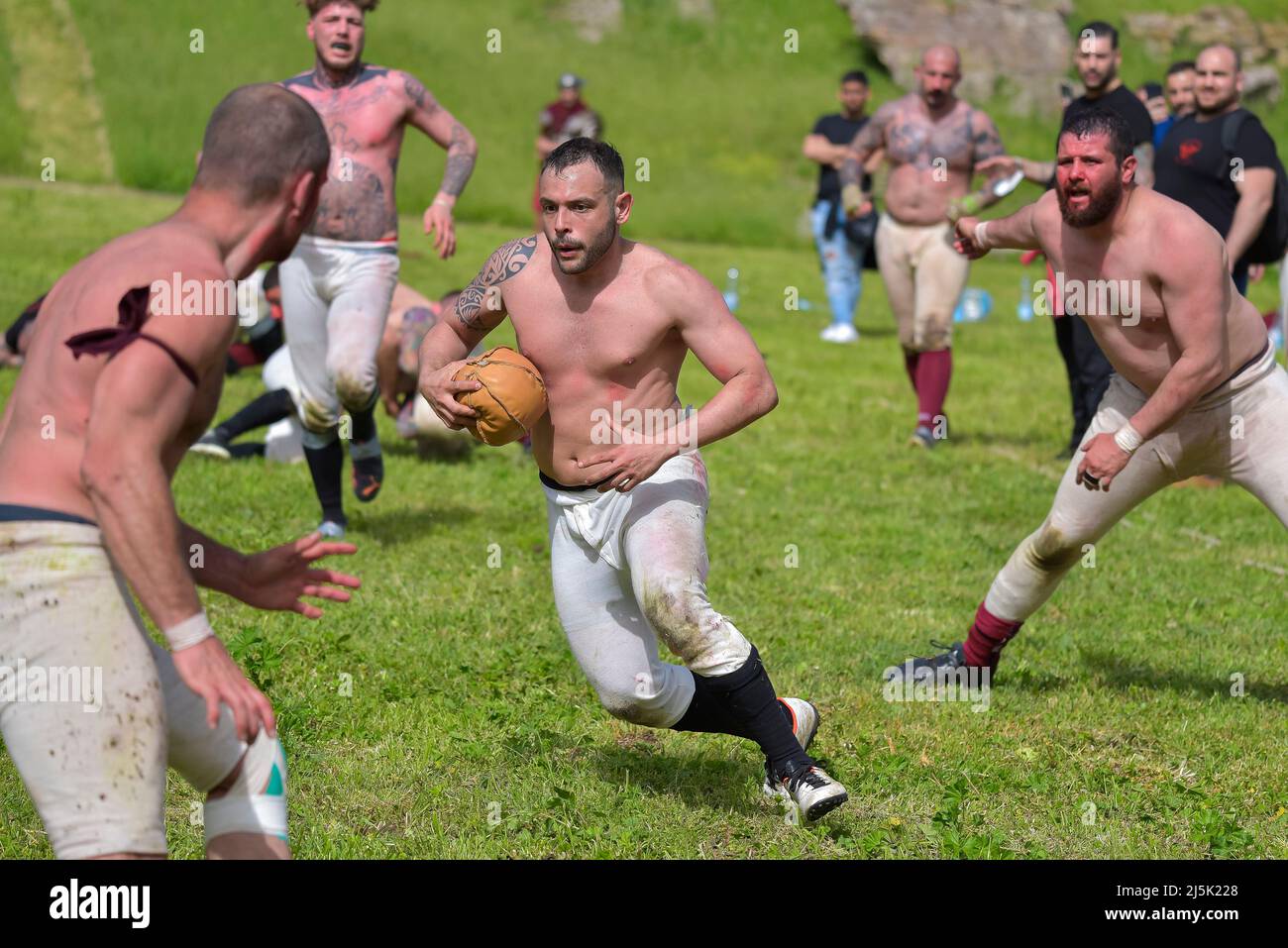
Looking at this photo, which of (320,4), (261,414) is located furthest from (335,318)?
(261,414)

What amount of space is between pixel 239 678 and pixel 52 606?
489 mm

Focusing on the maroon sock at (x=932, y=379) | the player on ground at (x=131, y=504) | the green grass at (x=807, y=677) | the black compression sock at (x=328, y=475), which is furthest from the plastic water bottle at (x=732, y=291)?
the player on ground at (x=131, y=504)

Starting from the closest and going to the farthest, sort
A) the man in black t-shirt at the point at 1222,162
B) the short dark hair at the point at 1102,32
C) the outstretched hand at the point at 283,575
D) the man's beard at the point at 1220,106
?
the outstretched hand at the point at 283,575, the man in black t-shirt at the point at 1222,162, the man's beard at the point at 1220,106, the short dark hair at the point at 1102,32

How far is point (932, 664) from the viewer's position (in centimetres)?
723

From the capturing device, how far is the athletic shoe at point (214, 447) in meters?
11.3

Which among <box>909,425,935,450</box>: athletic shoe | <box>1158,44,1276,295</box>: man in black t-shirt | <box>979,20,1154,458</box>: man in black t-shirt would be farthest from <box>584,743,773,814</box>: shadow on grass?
<box>909,425,935,450</box>: athletic shoe

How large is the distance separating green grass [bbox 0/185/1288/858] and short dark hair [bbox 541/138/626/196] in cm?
228

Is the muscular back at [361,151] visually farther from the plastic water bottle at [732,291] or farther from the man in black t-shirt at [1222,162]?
the plastic water bottle at [732,291]

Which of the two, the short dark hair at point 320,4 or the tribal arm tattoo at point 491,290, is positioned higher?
the short dark hair at point 320,4

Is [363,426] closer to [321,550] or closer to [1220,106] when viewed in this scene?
[321,550]

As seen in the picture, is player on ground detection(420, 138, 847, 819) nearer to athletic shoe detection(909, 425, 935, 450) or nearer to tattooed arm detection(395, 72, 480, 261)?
tattooed arm detection(395, 72, 480, 261)

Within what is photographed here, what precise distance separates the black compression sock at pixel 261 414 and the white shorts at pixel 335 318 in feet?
6.88

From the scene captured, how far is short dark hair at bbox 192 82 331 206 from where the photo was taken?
3.86m
